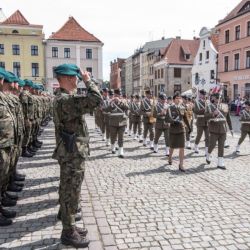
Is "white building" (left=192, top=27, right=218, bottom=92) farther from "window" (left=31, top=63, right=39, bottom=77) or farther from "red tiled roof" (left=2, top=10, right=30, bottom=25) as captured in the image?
"red tiled roof" (left=2, top=10, right=30, bottom=25)

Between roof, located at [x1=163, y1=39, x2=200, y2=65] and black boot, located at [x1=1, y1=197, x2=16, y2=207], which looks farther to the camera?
roof, located at [x1=163, y1=39, x2=200, y2=65]

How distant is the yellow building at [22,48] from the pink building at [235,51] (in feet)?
83.5

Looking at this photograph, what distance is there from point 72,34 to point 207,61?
67.6 ft

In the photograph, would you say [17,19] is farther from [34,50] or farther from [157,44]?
[157,44]

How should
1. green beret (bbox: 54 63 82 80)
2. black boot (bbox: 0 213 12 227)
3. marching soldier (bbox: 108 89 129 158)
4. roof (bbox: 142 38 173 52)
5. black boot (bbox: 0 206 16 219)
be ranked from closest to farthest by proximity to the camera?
green beret (bbox: 54 63 82 80)
black boot (bbox: 0 213 12 227)
black boot (bbox: 0 206 16 219)
marching soldier (bbox: 108 89 129 158)
roof (bbox: 142 38 173 52)

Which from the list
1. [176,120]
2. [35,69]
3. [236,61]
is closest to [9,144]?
[176,120]

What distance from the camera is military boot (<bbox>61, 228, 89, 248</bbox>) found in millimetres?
4121

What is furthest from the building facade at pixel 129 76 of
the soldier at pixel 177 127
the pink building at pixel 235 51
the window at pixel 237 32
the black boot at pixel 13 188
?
the black boot at pixel 13 188

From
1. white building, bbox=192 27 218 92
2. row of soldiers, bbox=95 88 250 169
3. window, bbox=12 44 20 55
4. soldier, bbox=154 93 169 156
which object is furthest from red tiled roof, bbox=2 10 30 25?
soldier, bbox=154 93 169 156

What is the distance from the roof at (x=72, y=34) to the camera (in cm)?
5033

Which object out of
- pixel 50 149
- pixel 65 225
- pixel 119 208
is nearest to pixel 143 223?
pixel 119 208

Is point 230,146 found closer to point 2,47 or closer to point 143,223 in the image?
point 143,223

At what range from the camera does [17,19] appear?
5012 centimetres

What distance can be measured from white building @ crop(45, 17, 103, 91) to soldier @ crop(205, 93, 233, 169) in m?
42.0
